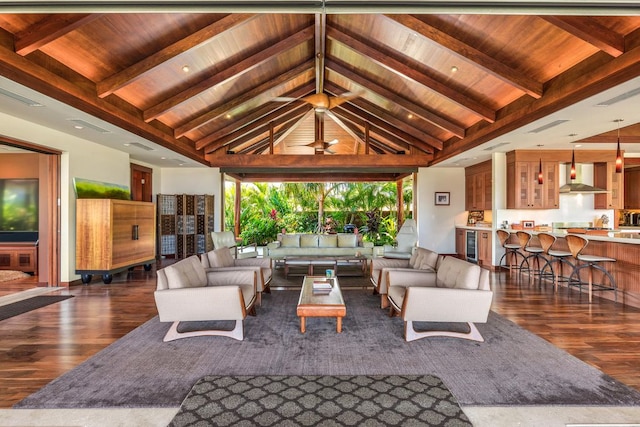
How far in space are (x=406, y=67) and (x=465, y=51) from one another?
1.32 m

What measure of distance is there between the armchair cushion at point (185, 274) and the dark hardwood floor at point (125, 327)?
2.76 feet

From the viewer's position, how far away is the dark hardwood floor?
2850mm

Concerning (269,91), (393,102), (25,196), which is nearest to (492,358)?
(393,102)

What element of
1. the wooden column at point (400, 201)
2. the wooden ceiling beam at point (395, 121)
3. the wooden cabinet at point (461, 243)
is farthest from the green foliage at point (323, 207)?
the wooden ceiling beam at point (395, 121)

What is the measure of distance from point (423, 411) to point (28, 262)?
27.1ft

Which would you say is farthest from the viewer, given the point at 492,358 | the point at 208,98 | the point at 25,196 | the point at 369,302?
the point at 25,196

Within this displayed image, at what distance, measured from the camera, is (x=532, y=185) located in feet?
24.7

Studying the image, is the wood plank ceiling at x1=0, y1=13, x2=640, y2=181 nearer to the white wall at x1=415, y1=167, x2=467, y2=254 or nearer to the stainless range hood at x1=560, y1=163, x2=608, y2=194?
the white wall at x1=415, y1=167, x2=467, y2=254

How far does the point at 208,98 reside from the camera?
6.67 meters

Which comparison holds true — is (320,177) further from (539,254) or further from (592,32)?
(592,32)

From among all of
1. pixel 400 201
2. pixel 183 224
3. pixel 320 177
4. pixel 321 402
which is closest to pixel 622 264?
pixel 321 402

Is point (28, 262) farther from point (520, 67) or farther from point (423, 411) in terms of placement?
point (520, 67)

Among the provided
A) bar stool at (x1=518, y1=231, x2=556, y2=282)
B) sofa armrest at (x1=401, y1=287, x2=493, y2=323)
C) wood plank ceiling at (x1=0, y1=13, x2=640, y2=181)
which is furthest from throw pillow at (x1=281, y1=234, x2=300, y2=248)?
sofa armrest at (x1=401, y1=287, x2=493, y2=323)

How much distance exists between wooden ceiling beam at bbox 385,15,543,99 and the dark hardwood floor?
2.91 m
